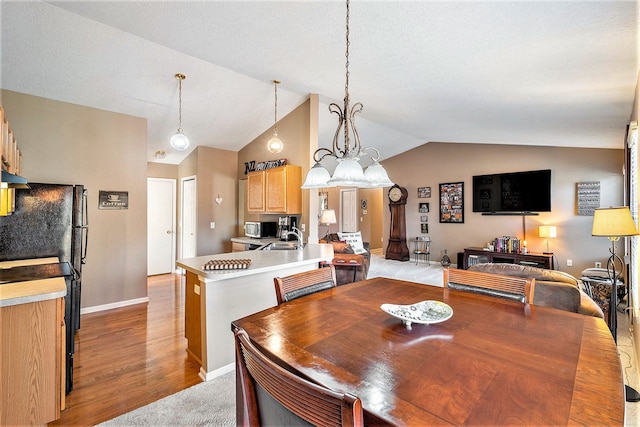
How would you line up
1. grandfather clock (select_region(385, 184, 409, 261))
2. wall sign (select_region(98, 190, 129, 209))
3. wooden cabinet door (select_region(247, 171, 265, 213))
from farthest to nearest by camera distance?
grandfather clock (select_region(385, 184, 409, 261))
wooden cabinet door (select_region(247, 171, 265, 213))
wall sign (select_region(98, 190, 129, 209))

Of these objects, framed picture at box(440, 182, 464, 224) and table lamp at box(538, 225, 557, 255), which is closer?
table lamp at box(538, 225, 557, 255)

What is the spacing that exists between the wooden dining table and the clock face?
6421mm

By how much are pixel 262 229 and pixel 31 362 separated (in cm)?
351

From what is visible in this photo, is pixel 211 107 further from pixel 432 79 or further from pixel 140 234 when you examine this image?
pixel 432 79

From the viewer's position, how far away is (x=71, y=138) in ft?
12.1

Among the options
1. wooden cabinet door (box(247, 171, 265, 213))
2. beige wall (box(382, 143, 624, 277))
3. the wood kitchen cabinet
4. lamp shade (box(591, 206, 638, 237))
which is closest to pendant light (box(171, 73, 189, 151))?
wooden cabinet door (box(247, 171, 265, 213))

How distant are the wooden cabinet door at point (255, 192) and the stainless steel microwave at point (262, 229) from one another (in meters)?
0.25

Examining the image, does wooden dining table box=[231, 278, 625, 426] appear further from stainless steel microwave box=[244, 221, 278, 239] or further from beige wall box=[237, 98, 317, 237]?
stainless steel microwave box=[244, 221, 278, 239]

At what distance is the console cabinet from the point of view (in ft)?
17.5

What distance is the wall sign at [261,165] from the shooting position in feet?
16.0

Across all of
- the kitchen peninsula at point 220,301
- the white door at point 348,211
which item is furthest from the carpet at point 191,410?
the white door at point 348,211

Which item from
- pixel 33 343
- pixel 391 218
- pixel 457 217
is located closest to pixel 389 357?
pixel 33 343

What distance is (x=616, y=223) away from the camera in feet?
8.00

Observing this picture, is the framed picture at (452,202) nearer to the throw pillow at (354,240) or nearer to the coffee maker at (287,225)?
the throw pillow at (354,240)
